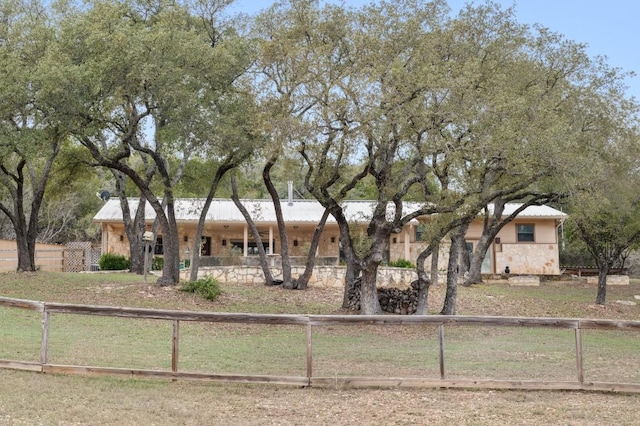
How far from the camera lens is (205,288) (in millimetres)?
17156

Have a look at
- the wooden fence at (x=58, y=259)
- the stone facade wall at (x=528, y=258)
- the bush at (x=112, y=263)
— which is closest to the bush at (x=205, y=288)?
the wooden fence at (x=58, y=259)

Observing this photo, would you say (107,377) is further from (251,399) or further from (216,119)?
(216,119)

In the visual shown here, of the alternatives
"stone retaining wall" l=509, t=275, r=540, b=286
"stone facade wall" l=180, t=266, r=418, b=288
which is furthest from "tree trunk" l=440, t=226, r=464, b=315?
"stone retaining wall" l=509, t=275, r=540, b=286

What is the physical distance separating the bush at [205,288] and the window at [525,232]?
19184 mm

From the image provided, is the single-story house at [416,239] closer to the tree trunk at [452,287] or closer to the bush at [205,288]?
the bush at [205,288]

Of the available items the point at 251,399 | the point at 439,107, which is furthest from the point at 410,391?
the point at 439,107

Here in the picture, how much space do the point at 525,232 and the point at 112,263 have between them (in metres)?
19.6

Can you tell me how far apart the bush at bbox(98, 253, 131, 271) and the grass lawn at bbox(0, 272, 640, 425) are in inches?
313

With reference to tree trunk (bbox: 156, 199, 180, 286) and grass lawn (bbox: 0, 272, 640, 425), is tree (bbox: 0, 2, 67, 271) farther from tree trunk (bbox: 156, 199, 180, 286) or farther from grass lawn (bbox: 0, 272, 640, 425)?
grass lawn (bbox: 0, 272, 640, 425)

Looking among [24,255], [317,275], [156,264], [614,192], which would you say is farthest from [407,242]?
[24,255]

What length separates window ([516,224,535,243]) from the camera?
104 ft

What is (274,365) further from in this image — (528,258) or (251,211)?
(528,258)

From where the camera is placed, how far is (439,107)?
1336 centimetres

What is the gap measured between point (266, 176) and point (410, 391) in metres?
11.9
